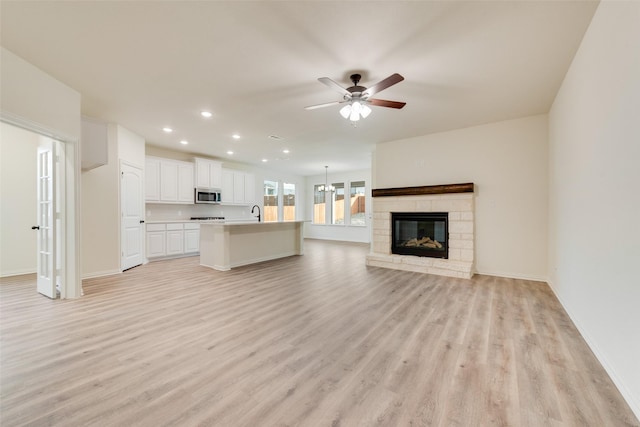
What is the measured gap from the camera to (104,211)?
15.2ft

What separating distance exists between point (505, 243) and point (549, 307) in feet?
5.43

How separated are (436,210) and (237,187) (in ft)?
19.6

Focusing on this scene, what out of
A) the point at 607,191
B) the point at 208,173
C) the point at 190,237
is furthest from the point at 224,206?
the point at 607,191

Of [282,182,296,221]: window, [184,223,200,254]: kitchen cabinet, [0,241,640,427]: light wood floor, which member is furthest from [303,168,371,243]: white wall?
[0,241,640,427]: light wood floor

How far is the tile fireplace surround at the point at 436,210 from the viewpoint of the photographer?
15.5ft

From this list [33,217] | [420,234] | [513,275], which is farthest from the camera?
[420,234]

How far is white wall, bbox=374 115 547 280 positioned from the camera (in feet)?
14.1

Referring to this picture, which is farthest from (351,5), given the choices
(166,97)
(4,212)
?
(4,212)

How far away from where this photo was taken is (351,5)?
200 centimetres

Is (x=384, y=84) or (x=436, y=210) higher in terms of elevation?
(x=384, y=84)

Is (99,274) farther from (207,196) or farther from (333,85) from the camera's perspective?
(333,85)

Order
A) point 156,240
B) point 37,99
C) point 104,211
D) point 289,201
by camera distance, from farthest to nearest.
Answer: point 289,201 < point 156,240 < point 104,211 < point 37,99

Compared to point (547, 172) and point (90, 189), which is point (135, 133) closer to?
point (90, 189)

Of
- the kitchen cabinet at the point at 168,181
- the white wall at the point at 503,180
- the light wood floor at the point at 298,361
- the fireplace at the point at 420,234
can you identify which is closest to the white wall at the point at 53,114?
the light wood floor at the point at 298,361
